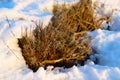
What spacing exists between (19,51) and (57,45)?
0.39 m

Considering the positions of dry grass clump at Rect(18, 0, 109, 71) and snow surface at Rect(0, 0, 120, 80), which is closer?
snow surface at Rect(0, 0, 120, 80)

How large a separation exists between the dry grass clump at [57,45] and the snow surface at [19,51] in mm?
A: 88

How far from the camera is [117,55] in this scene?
3.80 metres

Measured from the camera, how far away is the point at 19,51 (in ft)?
11.3

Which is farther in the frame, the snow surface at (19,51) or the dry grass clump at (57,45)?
the dry grass clump at (57,45)

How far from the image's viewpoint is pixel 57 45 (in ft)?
11.5

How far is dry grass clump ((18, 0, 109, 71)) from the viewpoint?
343 cm

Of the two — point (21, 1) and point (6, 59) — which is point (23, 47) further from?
point (21, 1)

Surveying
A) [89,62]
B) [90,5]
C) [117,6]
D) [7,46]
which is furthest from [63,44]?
[117,6]

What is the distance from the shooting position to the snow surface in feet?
10.6

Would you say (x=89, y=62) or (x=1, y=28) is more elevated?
(x=1, y=28)

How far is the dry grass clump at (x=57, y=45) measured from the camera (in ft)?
11.2

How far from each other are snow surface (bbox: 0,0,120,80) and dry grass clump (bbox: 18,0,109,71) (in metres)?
0.09

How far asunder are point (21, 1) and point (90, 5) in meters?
0.91
